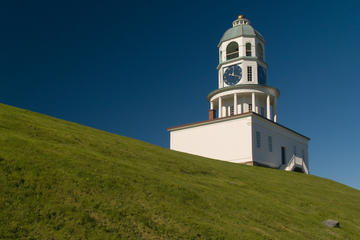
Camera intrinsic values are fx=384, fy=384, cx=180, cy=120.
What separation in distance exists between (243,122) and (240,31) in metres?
13.1

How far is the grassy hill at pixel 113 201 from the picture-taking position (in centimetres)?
809

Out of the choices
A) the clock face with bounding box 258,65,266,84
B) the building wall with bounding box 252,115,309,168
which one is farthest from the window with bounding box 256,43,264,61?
the building wall with bounding box 252,115,309,168

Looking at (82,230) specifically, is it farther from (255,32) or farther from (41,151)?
(255,32)

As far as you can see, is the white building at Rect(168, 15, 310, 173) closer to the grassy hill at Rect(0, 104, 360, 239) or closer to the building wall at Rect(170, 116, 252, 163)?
the building wall at Rect(170, 116, 252, 163)

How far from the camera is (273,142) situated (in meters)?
42.0

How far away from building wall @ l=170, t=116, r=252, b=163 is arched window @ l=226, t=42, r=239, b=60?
10460mm

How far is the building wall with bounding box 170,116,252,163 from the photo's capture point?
39.0 m

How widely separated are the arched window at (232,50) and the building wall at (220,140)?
1046cm

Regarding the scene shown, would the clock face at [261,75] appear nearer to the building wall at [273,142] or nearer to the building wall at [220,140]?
the building wall at [273,142]

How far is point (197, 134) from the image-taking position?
141 ft

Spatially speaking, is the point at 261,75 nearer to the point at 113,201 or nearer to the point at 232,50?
the point at 232,50

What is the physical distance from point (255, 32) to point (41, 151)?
3955 centimetres

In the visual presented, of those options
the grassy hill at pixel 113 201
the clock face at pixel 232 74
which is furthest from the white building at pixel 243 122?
the grassy hill at pixel 113 201

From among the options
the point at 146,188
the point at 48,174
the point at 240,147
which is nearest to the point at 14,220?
the point at 48,174
